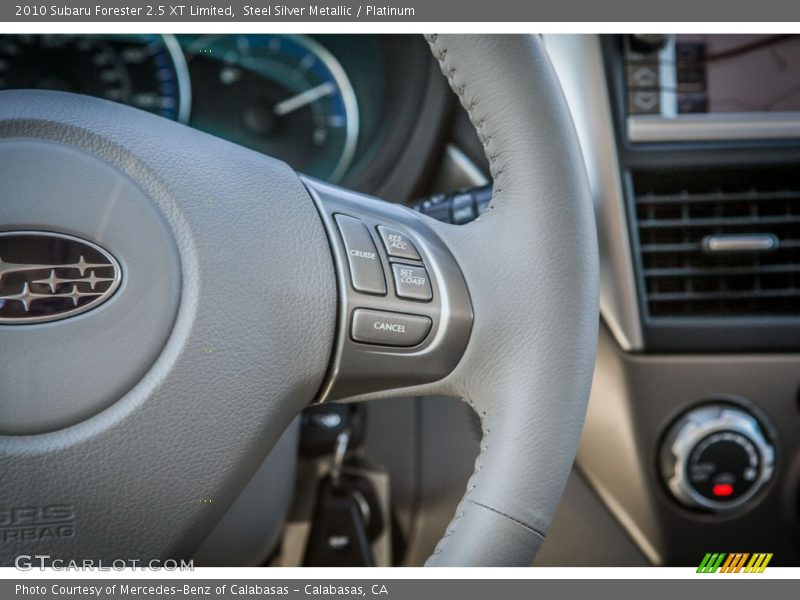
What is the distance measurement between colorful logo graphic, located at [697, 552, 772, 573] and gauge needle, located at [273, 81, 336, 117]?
0.86m

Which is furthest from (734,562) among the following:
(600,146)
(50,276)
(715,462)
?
(50,276)

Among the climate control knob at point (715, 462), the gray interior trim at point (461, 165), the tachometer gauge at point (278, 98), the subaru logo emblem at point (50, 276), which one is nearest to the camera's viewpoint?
the subaru logo emblem at point (50, 276)

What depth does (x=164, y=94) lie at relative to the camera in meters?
1.29

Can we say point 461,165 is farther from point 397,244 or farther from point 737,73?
point 397,244

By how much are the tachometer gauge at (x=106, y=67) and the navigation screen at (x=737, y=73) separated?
0.74 m

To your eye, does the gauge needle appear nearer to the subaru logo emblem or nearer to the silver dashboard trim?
the silver dashboard trim

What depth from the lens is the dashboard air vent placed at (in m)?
1.02

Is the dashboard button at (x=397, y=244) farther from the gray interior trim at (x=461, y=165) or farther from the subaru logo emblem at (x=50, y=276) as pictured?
the gray interior trim at (x=461, y=165)

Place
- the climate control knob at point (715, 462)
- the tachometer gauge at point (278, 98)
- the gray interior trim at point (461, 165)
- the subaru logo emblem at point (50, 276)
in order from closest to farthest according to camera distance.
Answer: the subaru logo emblem at point (50, 276) < the climate control knob at point (715, 462) < the gray interior trim at point (461, 165) < the tachometer gauge at point (278, 98)

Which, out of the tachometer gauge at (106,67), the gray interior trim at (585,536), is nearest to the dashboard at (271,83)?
the tachometer gauge at (106,67)

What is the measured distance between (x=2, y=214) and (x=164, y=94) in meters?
0.75

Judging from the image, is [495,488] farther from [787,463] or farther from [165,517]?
[787,463]

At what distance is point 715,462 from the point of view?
989 millimetres

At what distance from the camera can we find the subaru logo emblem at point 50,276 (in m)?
0.58
